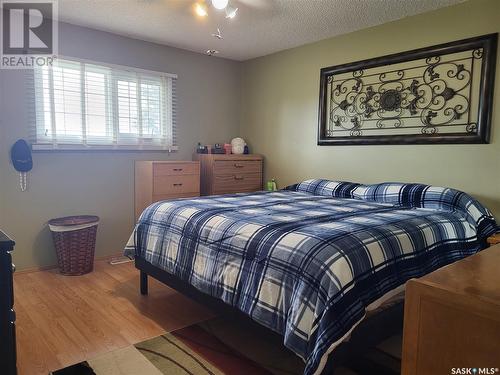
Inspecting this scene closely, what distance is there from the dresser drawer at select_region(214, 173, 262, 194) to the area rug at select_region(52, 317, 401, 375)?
1.99m

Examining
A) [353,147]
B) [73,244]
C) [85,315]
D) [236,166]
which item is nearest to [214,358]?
[85,315]

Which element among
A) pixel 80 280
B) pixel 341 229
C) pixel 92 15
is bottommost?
pixel 80 280

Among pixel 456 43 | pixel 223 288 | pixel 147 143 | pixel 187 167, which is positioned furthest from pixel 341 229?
pixel 147 143

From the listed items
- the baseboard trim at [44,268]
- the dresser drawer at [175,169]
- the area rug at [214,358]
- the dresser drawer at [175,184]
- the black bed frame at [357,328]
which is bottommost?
A: the area rug at [214,358]

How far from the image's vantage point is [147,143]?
3779 millimetres

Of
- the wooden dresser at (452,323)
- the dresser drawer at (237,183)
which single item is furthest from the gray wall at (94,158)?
the wooden dresser at (452,323)

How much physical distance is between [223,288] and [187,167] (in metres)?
2.09

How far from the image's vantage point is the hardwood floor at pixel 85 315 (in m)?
1.94

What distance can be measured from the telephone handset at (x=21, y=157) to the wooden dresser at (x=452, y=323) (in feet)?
10.3

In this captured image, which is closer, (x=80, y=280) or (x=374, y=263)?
(x=374, y=263)

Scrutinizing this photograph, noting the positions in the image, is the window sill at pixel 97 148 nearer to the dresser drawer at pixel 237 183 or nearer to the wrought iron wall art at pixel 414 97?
the dresser drawer at pixel 237 183

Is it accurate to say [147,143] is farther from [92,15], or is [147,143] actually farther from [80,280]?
[80,280]

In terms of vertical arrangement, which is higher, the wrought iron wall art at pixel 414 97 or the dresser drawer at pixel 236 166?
the wrought iron wall art at pixel 414 97

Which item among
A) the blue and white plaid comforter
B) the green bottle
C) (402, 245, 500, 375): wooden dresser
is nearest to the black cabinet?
the blue and white plaid comforter
